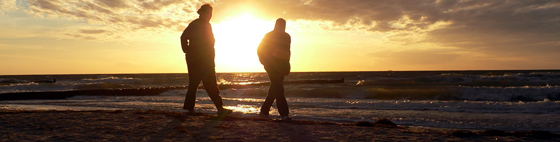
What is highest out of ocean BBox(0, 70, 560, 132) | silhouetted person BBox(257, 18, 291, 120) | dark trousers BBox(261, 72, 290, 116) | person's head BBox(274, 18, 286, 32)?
person's head BBox(274, 18, 286, 32)

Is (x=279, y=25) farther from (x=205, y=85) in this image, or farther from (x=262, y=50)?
(x=205, y=85)

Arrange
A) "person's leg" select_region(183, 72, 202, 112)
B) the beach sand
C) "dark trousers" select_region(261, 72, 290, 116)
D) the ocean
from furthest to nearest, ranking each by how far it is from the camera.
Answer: the ocean, "person's leg" select_region(183, 72, 202, 112), "dark trousers" select_region(261, 72, 290, 116), the beach sand

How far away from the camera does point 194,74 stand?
19.2 ft

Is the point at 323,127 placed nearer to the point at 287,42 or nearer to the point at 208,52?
the point at 287,42

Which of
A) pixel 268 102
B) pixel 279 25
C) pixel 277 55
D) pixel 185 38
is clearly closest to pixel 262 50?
pixel 277 55

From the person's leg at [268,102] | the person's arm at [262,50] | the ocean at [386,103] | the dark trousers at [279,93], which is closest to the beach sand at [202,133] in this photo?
the dark trousers at [279,93]

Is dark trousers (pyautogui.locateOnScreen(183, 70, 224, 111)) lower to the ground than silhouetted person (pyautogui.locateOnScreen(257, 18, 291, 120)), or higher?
lower

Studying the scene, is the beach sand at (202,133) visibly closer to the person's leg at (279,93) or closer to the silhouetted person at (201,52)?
the person's leg at (279,93)

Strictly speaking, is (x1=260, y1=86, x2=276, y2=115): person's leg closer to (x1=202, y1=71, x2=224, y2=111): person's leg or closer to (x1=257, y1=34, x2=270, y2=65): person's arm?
(x1=257, y1=34, x2=270, y2=65): person's arm

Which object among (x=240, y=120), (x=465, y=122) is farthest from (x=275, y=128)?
(x=465, y=122)

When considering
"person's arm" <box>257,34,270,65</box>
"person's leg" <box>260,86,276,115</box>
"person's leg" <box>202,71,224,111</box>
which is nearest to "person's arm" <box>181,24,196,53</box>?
"person's leg" <box>202,71,224,111</box>

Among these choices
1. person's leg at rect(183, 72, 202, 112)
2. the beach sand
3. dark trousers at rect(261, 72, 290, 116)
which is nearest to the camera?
the beach sand

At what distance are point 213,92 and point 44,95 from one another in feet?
47.4

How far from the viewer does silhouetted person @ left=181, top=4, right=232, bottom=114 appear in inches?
228
